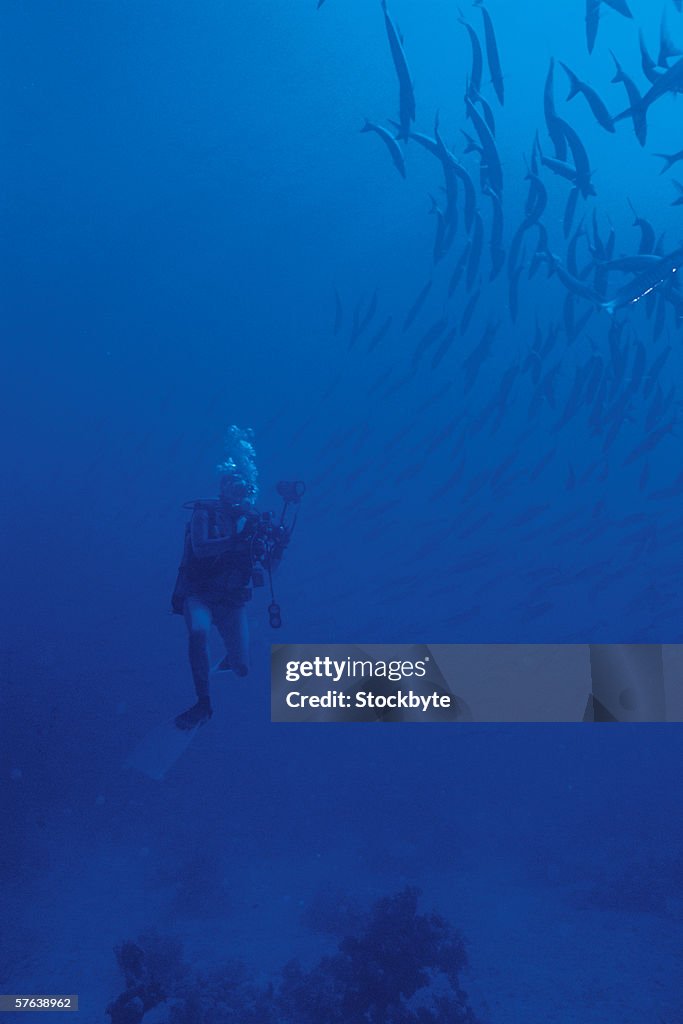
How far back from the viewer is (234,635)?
3.06 metres

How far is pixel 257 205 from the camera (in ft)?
11.0

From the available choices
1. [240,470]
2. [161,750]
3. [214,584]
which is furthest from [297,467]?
[161,750]

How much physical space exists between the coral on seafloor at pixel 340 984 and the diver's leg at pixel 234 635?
133cm

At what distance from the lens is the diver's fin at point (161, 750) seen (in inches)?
118

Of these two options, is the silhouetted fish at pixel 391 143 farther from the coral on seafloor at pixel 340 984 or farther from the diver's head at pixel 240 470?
the coral on seafloor at pixel 340 984

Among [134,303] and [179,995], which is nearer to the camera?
[179,995]

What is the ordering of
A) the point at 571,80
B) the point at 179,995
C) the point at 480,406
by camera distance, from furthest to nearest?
the point at 480,406 < the point at 571,80 < the point at 179,995

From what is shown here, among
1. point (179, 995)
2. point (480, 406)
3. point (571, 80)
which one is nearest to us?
point (179, 995)

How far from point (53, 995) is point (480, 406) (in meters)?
3.57

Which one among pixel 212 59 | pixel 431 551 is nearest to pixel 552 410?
pixel 431 551

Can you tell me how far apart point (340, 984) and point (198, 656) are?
1672mm

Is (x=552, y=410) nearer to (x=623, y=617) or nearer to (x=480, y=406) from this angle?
(x=480, y=406)

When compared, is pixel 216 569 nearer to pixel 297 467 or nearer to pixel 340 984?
pixel 297 467

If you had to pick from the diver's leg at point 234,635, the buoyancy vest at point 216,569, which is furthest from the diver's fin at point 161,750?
the buoyancy vest at point 216,569
